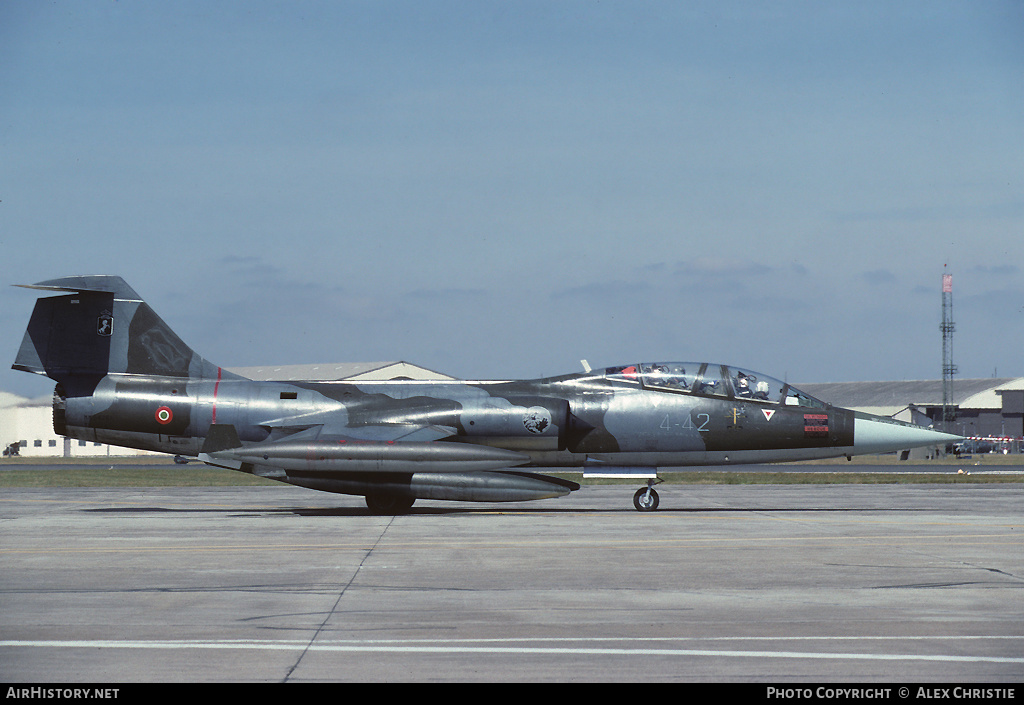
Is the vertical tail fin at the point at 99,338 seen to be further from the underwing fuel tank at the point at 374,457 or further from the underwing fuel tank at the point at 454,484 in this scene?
the underwing fuel tank at the point at 454,484

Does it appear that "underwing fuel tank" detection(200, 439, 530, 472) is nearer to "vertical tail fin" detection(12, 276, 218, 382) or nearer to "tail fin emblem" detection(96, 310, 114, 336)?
"vertical tail fin" detection(12, 276, 218, 382)

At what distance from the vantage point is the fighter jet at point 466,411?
22219 mm

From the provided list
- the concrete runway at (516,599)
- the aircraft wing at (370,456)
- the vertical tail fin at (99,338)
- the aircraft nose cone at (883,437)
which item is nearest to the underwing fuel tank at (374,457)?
the aircraft wing at (370,456)

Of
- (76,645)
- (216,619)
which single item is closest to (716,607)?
(216,619)

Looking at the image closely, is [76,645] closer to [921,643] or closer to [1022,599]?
[921,643]

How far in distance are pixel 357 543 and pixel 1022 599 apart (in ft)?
29.9

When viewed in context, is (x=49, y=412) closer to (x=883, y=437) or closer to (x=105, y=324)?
(x=105, y=324)

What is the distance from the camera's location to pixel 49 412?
104 m

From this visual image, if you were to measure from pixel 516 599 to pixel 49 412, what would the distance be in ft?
341

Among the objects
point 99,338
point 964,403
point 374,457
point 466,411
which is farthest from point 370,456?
point 964,403

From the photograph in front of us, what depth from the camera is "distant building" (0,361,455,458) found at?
91.8 metres

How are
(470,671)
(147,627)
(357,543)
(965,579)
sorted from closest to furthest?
1. (470,671)
2. (147,627)
3. (965,579)
4. (357,543)

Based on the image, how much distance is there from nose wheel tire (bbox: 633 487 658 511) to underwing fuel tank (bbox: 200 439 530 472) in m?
3.31

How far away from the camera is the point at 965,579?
11477mm
